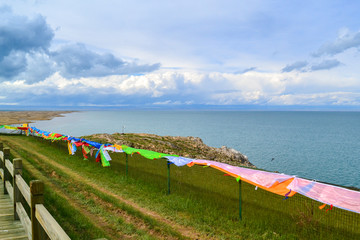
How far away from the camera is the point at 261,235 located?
30.7 feet

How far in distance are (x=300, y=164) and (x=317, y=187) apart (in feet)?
162

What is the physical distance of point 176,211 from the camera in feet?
37.2

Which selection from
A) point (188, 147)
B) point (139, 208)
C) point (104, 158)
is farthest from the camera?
point (188, 147)

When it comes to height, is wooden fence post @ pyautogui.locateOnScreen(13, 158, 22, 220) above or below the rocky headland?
above

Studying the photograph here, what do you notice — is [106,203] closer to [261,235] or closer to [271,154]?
[261,235]

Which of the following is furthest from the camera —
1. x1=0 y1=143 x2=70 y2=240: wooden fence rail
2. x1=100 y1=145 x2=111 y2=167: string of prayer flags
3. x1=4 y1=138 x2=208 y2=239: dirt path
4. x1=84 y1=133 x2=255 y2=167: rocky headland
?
x1=84 y1=133 x2=255 y2=167: rocky headland

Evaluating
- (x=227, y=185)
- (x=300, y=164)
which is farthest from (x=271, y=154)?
(x=227, y=185)

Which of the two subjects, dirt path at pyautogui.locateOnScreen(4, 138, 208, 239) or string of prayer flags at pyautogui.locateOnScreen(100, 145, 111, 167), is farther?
string of prayer flags at pyautogui.locateOnScreen(100, 145, 111, 167)

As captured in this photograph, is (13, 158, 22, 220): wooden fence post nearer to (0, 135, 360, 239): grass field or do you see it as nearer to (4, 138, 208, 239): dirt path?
(0, 135, 360, 239): grass field

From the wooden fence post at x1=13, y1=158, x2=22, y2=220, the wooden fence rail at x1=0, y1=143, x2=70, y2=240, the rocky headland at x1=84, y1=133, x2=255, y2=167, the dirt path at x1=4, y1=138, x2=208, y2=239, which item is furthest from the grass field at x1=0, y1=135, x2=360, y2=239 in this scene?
the rocky headland at x1=84, y1=133, x2=255, y2=167

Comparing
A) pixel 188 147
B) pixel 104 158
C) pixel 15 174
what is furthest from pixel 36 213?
pixel 188 147

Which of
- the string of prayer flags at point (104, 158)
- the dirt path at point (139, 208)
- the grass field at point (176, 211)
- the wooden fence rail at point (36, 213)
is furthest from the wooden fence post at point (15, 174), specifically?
the string of prayer flags at point (104, 158)

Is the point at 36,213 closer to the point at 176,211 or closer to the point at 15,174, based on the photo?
the point at 15,174

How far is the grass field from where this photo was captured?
9320 mm
